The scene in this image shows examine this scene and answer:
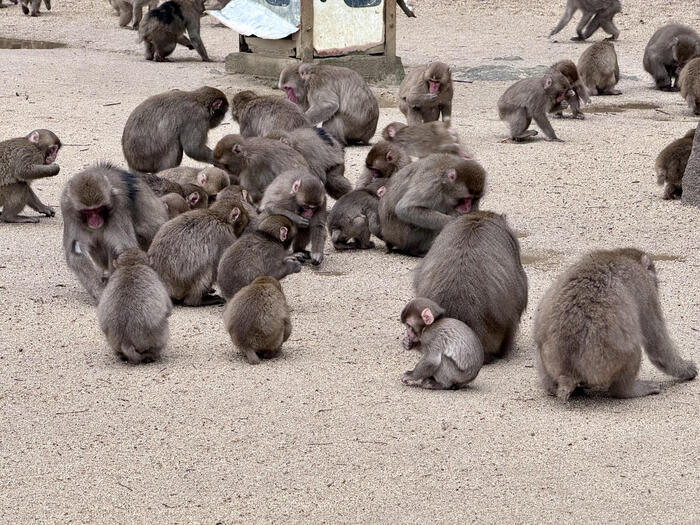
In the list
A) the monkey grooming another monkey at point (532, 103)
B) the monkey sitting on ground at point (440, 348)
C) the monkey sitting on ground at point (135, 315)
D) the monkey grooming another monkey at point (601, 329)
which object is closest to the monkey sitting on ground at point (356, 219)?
the monkey sitting on ground at point (135, 315)

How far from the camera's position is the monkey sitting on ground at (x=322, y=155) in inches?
370

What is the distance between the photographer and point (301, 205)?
799 centimetres

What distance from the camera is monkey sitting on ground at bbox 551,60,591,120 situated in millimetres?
12867

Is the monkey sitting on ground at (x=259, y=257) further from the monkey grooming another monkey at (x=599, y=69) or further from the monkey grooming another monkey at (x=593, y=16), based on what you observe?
the monkey grooming another monkey at (x=593, y=16)

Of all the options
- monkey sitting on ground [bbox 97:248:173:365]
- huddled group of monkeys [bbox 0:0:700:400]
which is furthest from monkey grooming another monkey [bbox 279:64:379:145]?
monkey sitting on ground [bbox 97:248:173:365]

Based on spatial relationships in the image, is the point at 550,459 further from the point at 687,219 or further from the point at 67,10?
the point at 67,10

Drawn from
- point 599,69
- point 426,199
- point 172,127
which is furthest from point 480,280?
point 599,69

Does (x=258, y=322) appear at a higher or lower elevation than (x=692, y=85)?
lower

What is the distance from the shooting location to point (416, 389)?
577 cm

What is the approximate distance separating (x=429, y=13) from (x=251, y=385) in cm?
1905

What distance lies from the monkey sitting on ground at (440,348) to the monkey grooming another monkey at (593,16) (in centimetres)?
1497

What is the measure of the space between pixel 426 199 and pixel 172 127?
290 cm

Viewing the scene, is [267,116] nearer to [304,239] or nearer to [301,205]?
[304,239]

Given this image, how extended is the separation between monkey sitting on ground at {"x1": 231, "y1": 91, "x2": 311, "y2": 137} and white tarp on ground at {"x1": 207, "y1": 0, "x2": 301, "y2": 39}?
5.21 m
